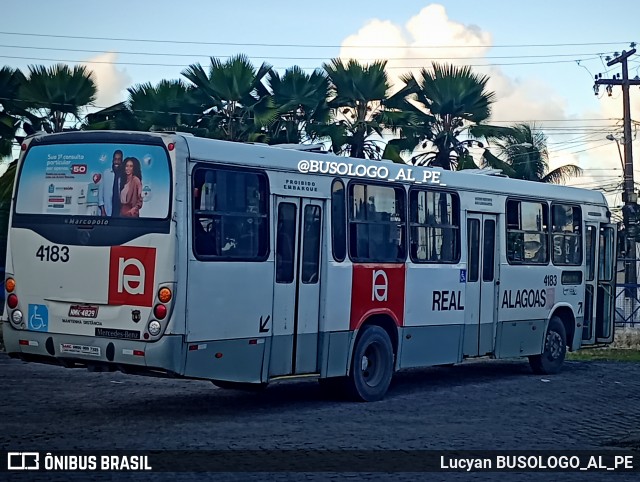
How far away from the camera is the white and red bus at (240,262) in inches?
477

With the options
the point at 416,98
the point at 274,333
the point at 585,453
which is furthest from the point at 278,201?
the point at 416,98

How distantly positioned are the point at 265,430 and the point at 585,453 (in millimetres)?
3432

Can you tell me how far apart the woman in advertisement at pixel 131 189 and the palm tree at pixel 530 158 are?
3002cm

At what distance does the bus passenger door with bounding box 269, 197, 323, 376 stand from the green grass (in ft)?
37.6

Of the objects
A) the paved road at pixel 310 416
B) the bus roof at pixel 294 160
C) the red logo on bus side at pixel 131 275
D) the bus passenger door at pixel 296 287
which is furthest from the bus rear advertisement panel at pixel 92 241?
the bus passenger door at pixel 296 287

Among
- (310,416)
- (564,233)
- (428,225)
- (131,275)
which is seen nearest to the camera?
(131,275)

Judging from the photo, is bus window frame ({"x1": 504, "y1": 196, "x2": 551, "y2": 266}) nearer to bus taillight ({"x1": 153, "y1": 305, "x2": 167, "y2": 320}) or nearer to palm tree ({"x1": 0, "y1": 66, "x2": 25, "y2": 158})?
bus taillight ({"x1": 153, "y1": 305, "x2": 167, "y2": 320})

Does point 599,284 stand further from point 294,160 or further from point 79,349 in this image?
point 79,349

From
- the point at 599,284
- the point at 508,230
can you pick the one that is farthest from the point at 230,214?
the point at 599,284

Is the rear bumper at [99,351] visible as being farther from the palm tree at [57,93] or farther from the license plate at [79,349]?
the palm tree at [57,93]

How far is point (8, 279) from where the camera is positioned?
13.0 meters

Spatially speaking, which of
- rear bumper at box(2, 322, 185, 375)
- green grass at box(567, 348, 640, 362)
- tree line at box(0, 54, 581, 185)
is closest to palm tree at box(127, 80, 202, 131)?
tree line at box(0, 54, 581, 185)

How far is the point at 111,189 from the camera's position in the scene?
12.5 m

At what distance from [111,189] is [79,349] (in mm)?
1822
